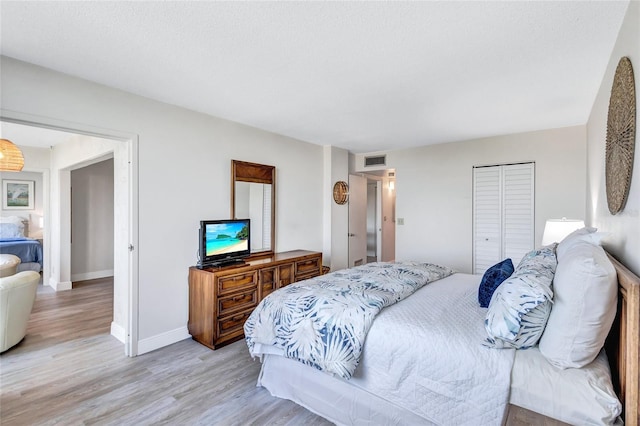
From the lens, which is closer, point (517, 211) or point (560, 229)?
point (560, 229)

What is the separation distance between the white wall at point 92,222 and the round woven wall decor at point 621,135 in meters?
7.33

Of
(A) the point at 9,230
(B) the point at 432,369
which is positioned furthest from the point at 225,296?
(A) the point at 9,230

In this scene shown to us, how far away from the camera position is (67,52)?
211cm

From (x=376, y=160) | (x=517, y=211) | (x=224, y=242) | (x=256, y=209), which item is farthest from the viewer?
(x=376, y=160)

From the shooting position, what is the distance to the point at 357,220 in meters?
5.79

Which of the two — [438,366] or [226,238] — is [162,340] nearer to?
[226,238]

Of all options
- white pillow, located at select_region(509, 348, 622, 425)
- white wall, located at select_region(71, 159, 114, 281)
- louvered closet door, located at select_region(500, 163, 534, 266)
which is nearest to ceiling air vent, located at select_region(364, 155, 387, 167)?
louvered closet door, located at select_region(500, 163, 534, 266)

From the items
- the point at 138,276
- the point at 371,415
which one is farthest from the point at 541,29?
the point at 138,276

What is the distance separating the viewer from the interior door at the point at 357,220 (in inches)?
221

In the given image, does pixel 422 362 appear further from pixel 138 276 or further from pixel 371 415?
pixel 138 276

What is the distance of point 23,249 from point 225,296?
189 inches

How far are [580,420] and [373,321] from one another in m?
A: 0.97

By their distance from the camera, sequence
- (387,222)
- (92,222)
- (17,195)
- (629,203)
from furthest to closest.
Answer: (387,222) → (17,195) → (92,222) → (629,203)

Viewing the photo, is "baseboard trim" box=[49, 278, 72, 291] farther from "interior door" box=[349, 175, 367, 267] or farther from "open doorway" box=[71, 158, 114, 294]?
"interior door" box=[349, 175, 367, 267]
